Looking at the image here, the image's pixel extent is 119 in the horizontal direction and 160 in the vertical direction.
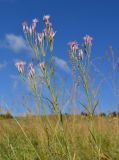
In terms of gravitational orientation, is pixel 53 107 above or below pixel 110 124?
below

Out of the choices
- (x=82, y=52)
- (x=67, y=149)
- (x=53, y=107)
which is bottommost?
(x=67, y=149)

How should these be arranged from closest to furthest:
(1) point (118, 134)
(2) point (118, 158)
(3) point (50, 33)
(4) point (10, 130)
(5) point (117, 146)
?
(3) point (50, 33), (2) point (118, 158), (5) point (117, 146), (1) point (118, 134), (4) point (10, 130)

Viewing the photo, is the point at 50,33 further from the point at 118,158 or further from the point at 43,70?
the point at 118,158

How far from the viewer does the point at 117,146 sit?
5.42m

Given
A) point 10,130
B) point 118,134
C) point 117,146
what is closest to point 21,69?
point 117,146

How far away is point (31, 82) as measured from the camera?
2.81 metres

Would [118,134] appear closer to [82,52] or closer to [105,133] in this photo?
[105,133]

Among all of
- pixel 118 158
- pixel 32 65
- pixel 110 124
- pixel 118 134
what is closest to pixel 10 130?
pixel 110 124

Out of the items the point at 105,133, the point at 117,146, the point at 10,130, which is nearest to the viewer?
the point at 117,146

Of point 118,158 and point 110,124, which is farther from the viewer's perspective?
point 110,124

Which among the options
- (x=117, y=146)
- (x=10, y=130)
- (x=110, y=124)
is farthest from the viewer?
(x=10, y=130)

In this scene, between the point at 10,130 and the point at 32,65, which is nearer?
the point at 32,65

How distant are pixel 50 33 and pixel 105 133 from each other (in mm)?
4420

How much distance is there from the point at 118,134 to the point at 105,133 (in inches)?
36.0
